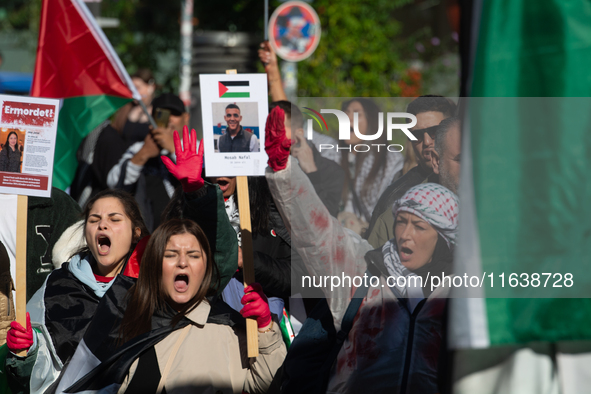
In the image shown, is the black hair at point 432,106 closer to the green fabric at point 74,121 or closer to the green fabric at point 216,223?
the green fabric at point 216,223

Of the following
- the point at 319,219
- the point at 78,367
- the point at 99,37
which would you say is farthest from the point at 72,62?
the point at 319,219

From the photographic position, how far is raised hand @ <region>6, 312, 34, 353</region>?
113 inches

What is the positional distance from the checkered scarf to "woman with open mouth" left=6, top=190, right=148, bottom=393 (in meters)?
1.44

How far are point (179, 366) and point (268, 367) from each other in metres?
0.38

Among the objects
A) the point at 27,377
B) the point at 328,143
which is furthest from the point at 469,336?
the point at 27,377

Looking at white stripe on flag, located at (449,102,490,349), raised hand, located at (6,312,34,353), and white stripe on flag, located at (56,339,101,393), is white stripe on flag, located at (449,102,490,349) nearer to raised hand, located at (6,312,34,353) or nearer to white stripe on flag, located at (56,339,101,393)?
white stripe on flag, located at (56,339,101,393)

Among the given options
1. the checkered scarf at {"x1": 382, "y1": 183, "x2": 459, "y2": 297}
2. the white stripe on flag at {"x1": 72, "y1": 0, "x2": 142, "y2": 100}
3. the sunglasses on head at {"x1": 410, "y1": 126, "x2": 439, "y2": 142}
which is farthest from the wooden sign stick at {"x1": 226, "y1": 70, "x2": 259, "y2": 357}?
the white stripe on flag at {"x1": 72, "y1": 0, "x2": 142, "y2": 100}

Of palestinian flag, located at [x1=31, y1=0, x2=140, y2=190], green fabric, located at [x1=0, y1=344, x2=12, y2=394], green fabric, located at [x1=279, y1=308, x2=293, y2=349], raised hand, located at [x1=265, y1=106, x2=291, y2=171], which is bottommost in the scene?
green fabric, located at [x1=0, y1=344, x2=12, y2=394]

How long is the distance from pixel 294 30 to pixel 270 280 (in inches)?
268

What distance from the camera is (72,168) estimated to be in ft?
14.7

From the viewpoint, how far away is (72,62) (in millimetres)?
4352

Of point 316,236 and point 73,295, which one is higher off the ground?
point 316,236

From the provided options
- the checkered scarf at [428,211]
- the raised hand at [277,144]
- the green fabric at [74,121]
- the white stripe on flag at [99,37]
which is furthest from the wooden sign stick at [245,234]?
the green fabric at [74,121]

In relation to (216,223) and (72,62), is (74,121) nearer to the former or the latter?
(72,62)
